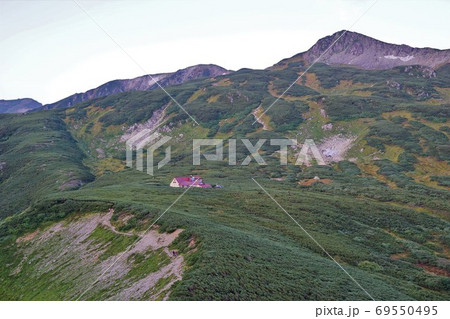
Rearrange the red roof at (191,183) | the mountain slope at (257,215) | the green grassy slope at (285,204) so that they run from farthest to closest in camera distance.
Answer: the red roof at (191,183) < the green grassy slope at (285,204) < the mountain slope at (257,215)

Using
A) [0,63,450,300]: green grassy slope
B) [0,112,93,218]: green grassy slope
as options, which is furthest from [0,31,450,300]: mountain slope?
[0,112,93,218]: green grassy slope

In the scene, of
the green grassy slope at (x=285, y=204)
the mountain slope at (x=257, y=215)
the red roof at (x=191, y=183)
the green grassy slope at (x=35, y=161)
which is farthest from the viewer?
the green grassy slope at (x=35, y=161)

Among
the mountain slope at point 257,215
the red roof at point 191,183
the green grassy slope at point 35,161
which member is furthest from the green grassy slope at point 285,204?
the red roof at point 191,183

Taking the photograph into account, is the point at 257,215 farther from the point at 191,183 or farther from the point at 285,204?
the point at 191,183

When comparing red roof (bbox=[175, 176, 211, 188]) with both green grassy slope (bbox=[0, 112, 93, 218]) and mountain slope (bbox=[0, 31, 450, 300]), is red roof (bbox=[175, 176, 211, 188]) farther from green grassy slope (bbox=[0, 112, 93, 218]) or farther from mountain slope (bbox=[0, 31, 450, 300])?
green grassy slope (bbox=[0, 112, 93, 218])

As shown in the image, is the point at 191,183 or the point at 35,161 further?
the point at 35,161

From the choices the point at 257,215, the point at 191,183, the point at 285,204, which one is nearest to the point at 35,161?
the point at 191,183

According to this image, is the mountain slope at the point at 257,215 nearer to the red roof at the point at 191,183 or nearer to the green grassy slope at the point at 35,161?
the green grassy slope at the point at 35,161

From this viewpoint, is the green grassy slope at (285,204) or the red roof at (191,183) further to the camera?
the red roof at (191,183)

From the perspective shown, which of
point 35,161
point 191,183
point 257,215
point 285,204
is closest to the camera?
point 257,215

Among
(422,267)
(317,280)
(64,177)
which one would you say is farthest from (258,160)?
(317,280)

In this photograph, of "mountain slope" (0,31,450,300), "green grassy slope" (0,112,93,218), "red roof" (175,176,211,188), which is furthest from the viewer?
"green grassy slope" (0,112,93,218)
